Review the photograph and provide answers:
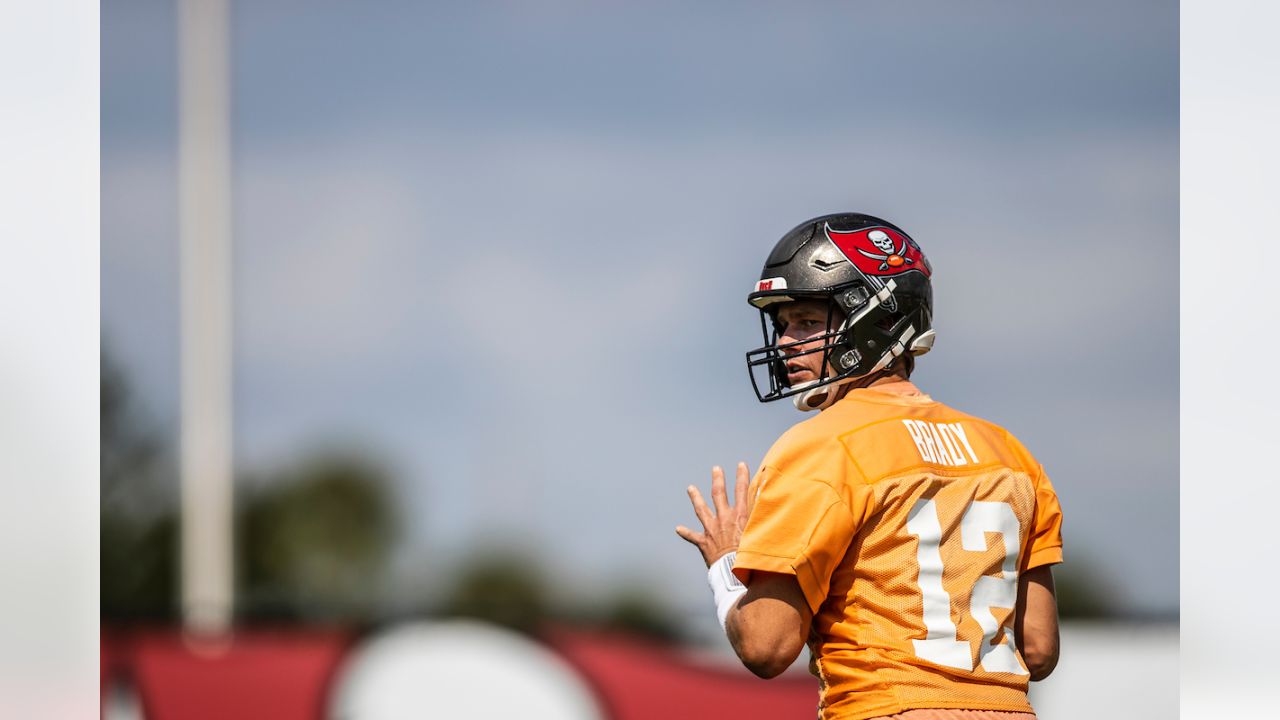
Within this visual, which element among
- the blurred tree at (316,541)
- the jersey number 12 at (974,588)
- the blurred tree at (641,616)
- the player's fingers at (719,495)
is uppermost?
the player's fingers at (719,495)

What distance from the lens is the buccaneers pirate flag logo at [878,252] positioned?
2396 mm

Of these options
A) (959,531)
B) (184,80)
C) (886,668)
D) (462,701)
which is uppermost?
(184,80)

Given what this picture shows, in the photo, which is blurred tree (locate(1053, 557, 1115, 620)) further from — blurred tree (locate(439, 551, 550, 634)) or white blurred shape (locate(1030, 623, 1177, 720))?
blurred tree (locate(439, 551, 550, 634))

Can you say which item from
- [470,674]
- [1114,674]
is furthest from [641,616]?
[1114,674]

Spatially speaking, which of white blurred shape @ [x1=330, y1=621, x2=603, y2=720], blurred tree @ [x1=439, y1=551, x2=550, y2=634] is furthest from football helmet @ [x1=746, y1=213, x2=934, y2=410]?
white blurred shape @ [x1=330, y1=621, x2=603, y2=720]

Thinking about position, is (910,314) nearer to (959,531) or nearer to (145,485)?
(959,531)

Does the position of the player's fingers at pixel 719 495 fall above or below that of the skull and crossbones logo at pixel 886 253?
below

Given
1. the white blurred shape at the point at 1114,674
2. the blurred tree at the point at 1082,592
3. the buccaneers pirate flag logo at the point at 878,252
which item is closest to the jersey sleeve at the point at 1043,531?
the buccaneers pirate flag logo at the point at 878,252

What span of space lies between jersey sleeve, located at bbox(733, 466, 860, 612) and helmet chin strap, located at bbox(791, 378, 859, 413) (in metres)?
0.35

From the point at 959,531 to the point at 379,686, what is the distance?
10.9 ft

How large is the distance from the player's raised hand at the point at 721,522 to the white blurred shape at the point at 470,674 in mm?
2681

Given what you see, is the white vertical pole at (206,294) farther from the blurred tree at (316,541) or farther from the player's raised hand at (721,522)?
the player's raised hand at (721,522)

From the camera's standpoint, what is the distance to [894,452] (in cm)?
215
